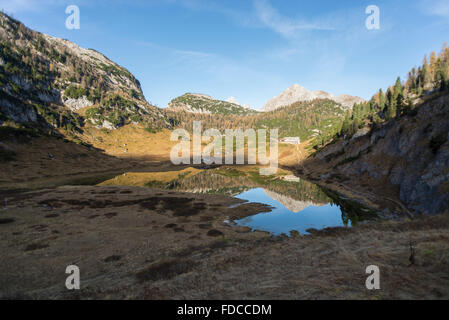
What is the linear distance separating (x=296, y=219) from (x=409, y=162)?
3640 centimetres

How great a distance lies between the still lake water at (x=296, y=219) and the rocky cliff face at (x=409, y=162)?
47.0 feet

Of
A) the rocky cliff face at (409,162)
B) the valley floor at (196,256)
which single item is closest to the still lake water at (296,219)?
the valley floor at (196,256)

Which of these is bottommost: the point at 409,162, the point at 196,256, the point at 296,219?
the point at 296,219

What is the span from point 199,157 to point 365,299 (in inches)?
6869

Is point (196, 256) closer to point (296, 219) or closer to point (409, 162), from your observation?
point (296, 219)

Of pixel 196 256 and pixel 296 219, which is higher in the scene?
pixel 196 256

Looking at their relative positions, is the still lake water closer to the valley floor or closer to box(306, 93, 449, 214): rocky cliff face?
the valley floor

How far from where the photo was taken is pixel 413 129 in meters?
57.4

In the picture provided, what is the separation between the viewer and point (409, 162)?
50031 mm

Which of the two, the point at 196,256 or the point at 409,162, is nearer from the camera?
the point at 196,256

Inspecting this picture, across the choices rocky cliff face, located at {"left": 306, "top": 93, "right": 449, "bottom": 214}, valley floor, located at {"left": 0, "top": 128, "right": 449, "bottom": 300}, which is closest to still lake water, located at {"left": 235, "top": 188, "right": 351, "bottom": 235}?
valley floor, located at {"left": 0, "top": 128, "right": 449, "bottom": 300}

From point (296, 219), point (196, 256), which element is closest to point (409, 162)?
point (296, 219)

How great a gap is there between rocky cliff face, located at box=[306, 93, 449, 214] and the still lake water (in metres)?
14.3
